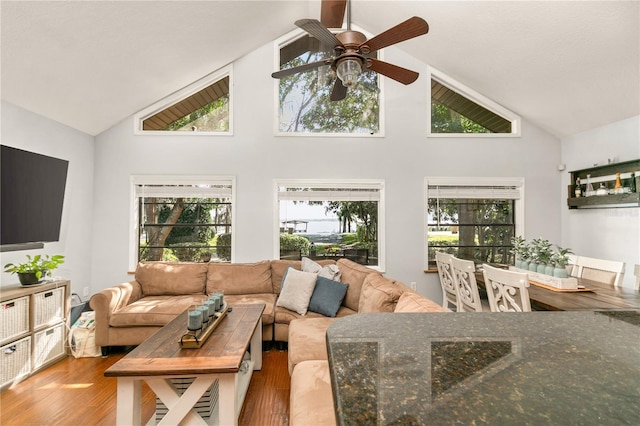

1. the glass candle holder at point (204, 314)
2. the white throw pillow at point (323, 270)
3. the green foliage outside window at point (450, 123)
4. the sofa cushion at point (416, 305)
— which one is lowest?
the glass candle holder at point (204, 314)

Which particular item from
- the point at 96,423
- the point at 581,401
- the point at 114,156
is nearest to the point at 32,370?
the point at 96,423

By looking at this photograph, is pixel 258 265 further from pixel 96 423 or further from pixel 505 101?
pixel 505 101

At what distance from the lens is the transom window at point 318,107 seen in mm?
4262

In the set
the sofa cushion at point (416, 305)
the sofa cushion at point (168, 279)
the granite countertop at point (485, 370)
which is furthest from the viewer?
the sofa cushion at point (168, 279)

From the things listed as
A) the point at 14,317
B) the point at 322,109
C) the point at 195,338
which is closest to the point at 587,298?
the point at 195,338

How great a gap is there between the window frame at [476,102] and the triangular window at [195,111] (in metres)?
2.80

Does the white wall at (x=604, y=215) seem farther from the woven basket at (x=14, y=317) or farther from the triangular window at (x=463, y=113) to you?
the woven basket at (x=14, y=317)

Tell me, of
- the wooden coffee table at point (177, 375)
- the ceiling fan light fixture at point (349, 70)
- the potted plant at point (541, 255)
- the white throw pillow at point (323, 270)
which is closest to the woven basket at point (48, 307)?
the wooden coffee table at point (177, 375)

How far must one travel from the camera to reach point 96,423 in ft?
6.97

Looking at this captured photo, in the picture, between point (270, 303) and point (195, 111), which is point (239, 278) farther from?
point (195, 111)

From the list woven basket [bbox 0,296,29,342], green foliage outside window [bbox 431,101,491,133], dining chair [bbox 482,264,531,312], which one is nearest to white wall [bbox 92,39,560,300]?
green foliage outside window [bbox 431,101,491,133]

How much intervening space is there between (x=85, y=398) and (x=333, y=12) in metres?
3.45

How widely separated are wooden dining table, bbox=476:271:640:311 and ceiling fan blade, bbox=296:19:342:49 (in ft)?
7.61

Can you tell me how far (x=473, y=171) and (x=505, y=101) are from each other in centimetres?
100
